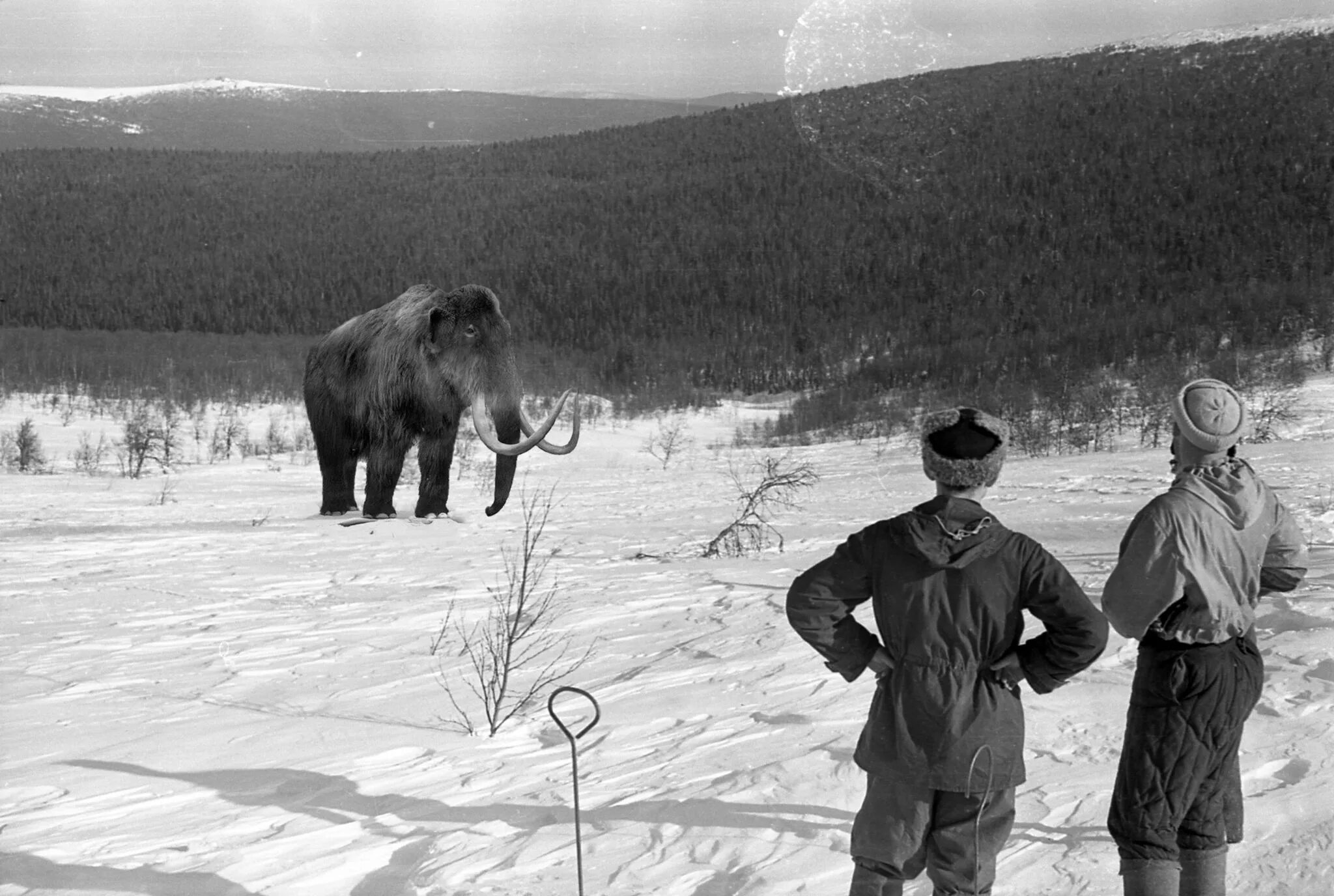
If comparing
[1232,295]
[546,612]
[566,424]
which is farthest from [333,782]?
[1232,295]

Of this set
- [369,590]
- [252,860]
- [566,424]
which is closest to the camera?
[252,860]

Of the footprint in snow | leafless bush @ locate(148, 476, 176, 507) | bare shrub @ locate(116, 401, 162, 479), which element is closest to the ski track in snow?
the footprint in snow

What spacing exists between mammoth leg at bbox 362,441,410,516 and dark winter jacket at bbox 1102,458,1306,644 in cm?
711

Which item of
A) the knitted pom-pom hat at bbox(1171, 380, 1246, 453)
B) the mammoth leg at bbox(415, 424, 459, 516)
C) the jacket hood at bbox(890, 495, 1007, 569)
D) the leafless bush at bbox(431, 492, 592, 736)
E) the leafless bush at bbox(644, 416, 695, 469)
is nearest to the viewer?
the jacket hood at bbox(890, 495, 1007, 569)

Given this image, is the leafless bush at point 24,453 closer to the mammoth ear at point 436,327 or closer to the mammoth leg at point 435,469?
the mammoth leg at point 435,469

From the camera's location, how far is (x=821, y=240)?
36250 millimetres

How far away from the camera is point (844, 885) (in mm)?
3279

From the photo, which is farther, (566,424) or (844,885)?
(566,424)

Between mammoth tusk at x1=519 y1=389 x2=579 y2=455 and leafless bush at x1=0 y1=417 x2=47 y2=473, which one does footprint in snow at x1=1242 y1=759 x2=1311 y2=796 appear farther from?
leafless bush at x1=0 y1=417 x2=47 y2=473

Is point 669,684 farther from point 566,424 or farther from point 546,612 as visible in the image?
point 566,424

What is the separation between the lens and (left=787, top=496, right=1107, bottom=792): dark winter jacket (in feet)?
8.73

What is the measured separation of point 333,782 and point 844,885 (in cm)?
200

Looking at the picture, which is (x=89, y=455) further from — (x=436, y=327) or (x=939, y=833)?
(x=939, y=833)

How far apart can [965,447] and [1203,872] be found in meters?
1.19
